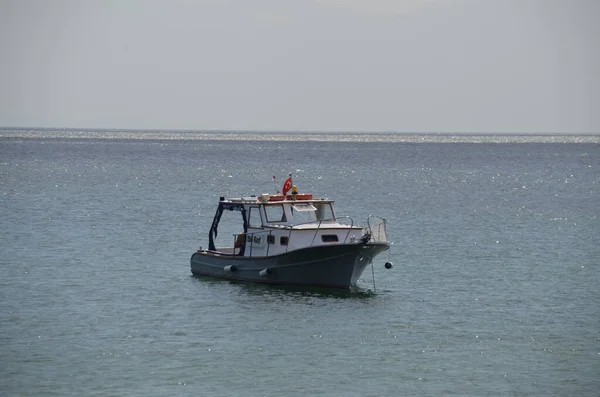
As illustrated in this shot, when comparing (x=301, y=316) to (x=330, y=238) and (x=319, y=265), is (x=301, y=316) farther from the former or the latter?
(x=330, y=238)

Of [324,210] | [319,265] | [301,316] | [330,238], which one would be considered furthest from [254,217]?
[301,316]

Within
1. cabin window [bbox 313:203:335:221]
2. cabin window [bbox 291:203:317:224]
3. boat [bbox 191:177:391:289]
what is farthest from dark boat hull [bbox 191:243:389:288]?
cabin window [bbox 313:203:335:221]

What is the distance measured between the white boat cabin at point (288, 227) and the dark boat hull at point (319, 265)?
487 mm

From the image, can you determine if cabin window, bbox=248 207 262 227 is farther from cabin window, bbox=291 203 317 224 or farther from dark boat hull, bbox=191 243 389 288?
dark boat hull, bbox=191 243 389 288

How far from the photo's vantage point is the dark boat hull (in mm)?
39656

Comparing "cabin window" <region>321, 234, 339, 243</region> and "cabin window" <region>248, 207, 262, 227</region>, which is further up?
"cabin window" <region>248, 207, 262, 227</region>

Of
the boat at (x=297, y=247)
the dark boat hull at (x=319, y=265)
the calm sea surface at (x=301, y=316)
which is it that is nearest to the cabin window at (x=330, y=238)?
the boat at (x=297, y=247)

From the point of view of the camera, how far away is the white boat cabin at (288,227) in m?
40.5

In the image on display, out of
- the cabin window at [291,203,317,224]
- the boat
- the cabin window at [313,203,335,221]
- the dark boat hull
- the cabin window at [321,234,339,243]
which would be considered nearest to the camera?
the dark boat hull

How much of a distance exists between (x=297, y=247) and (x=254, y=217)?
116 inches

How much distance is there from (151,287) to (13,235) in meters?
18.9

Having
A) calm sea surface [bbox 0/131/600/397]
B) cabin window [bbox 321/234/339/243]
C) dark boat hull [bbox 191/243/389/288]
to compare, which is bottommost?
calm sea surface [bbox 0/131/600/397]

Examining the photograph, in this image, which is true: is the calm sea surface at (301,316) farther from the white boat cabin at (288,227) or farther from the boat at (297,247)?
the white boat cabin at (288,227)

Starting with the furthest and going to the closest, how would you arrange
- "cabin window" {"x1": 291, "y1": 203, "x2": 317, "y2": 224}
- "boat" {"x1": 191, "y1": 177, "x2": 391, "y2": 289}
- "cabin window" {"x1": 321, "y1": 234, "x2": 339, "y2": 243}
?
"cabin window" {"x1": 291, "y1": 203, "x2": 317, "y2": 224}
"cabin window" {"x1": 321, "y1": 234, "x2": 339, "y2": 243}
"boat" {"x1": 191, "y1": 177, "x2": 391, "y2": 289}
